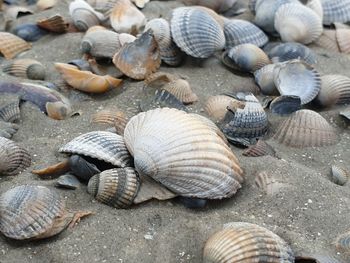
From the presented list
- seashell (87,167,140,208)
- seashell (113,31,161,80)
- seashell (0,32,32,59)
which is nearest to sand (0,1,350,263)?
seashell (87,167,140,208)

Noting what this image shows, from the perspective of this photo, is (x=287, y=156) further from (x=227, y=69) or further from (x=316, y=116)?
(x=227, y=69)

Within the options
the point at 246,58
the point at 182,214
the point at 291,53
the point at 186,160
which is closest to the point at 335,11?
the point at 291,53

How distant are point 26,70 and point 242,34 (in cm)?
169

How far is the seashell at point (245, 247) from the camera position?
231cm

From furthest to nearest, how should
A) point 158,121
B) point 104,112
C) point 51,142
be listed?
1. point 104,112
2. point 51,142
3. point 158,121

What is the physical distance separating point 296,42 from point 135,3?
1456mm

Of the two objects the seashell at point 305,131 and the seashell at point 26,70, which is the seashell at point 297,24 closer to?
the seashell at point 305,131

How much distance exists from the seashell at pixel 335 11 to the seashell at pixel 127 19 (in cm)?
166

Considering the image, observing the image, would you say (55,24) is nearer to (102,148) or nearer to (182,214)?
(102,148)

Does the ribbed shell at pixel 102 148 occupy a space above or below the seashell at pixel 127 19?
above

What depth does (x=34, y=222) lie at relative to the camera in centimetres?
248

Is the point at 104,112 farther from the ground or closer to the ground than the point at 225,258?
closer to the ground

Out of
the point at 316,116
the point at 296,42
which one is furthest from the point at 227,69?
the point at 316,116

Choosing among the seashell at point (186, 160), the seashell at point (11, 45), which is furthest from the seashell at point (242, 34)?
the seashell at point (186, 160)
